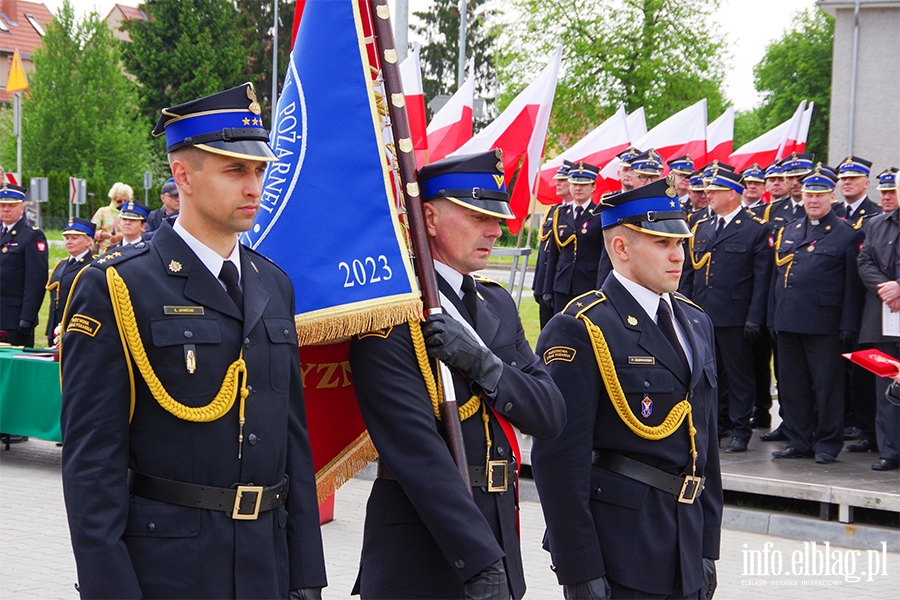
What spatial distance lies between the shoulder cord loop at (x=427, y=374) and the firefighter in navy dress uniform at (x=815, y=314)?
5.82 metres

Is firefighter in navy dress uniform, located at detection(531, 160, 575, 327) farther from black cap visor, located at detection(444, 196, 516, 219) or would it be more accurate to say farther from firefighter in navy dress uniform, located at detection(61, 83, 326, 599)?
firefighter in navy dress uniform, located at detection(61, 83, 326, 599)

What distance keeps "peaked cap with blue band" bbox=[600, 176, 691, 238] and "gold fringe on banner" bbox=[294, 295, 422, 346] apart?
3.09 ft

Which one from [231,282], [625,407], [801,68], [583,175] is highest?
[801,68]

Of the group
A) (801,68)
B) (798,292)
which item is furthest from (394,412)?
(801,68)

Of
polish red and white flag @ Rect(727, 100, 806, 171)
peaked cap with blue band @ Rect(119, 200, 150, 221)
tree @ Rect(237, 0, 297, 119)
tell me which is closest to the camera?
peaked cap with blue band @ Rect(119, 200, 150, 221)

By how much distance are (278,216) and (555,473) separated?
125 centimetres

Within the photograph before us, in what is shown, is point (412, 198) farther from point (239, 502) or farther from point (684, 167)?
point (684, 167)

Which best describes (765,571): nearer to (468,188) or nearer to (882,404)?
(882,404)

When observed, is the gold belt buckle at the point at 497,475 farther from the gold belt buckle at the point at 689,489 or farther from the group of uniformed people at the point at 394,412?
the gold belt buckle at the point at 689,489

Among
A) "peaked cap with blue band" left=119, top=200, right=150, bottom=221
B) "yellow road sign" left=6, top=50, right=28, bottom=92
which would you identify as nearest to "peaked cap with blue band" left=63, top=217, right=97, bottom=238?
"peaked cap with blue band" left=119, top=200, right=150, bottom=221

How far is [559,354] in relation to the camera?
375 cm

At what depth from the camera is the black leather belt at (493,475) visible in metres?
3.29

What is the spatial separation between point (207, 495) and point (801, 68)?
1914 inches

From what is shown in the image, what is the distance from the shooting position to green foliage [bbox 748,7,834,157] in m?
47.5
